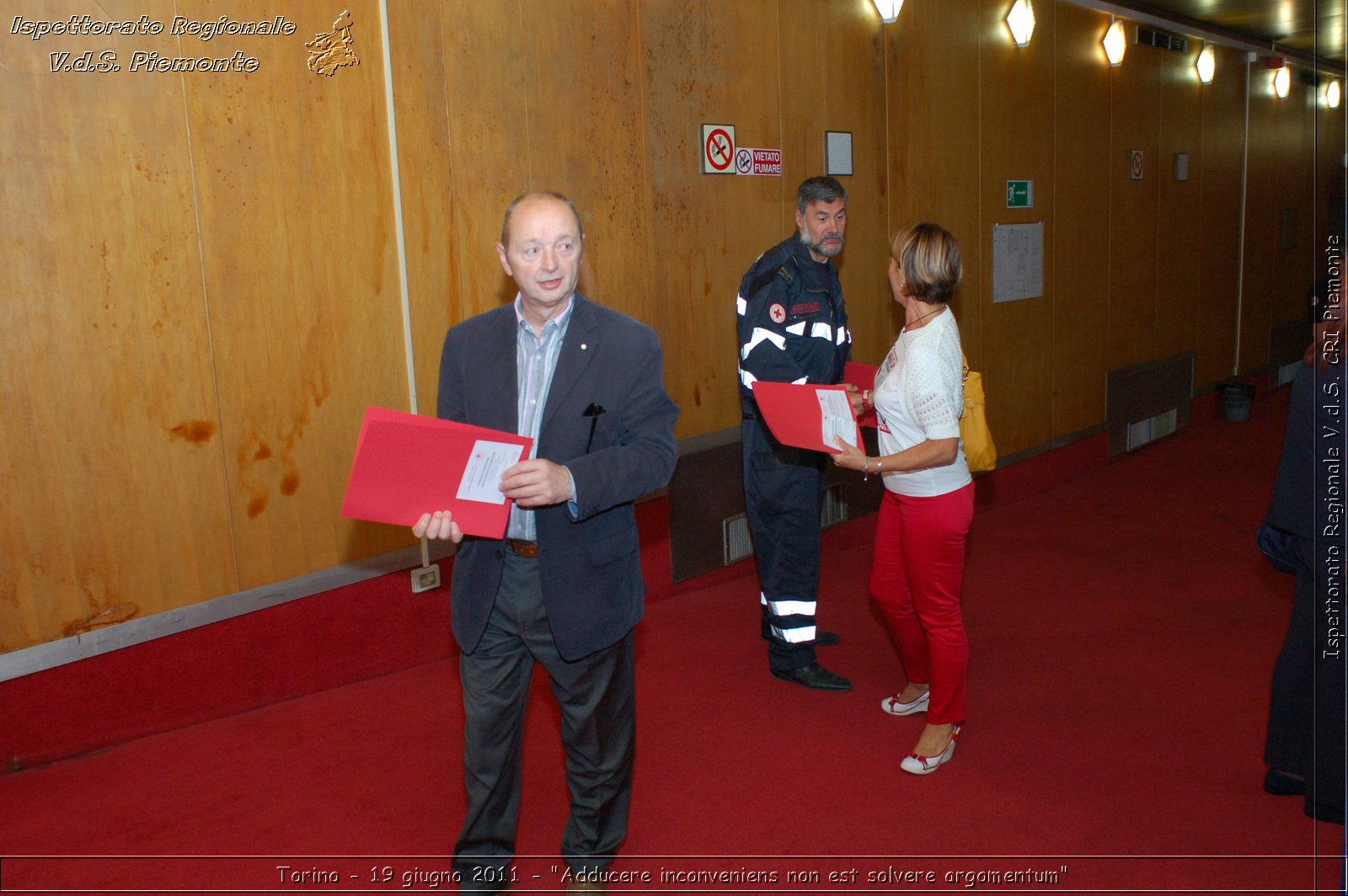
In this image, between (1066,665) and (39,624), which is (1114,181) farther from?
(39,624)

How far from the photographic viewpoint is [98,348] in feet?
10.0

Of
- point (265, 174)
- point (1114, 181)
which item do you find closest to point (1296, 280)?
point (1114, 181)

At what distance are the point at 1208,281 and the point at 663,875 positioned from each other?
8373 millimetres

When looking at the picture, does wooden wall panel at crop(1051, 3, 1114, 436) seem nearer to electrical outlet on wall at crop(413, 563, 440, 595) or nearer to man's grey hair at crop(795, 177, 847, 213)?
man's grey hair at crop(795, 177, 847, 213)

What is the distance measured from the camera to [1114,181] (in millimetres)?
7488

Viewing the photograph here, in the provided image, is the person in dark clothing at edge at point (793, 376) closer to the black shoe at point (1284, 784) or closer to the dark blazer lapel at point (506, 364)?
the black shoe at point (1284, 784)

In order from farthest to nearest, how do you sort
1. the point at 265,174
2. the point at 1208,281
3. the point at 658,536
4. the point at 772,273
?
the point at 1208,281, the point at 658,536, the point at 772,273, the point at 265,174

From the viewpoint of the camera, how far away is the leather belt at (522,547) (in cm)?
228

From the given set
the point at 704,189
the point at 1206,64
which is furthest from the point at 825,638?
the point at 1206,64

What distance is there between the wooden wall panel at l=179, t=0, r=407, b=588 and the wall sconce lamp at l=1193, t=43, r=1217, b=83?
24.6 ft

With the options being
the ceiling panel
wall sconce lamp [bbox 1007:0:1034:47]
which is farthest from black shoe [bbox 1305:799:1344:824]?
the ceiling panel

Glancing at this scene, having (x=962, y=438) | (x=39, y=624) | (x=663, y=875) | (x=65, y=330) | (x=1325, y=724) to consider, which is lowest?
(x=663, y=875)

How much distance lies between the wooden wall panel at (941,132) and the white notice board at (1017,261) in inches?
5.8

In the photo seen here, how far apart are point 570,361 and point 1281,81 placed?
1010cm
